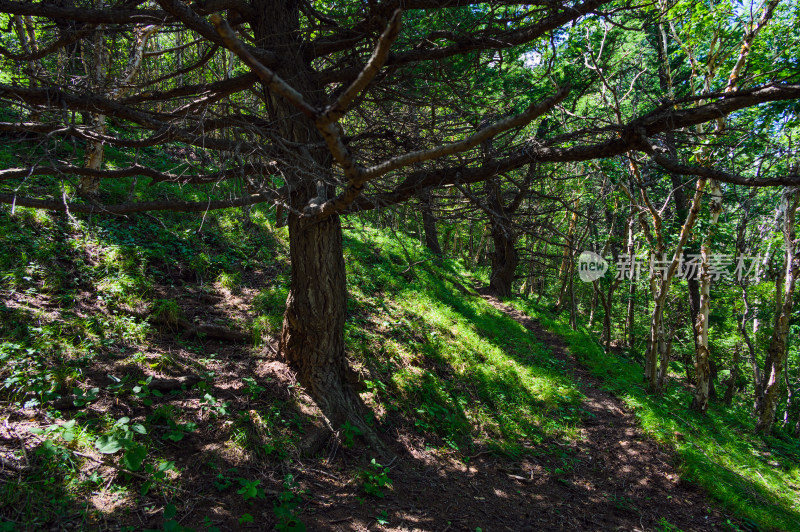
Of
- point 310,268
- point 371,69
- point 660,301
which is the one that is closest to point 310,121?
point 310,268

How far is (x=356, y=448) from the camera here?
157 inches

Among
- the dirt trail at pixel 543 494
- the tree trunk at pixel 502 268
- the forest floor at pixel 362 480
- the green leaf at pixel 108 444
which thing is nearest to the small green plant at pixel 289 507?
the forest floor at pixel 362 480

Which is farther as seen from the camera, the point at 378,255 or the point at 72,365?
the point at 378,255

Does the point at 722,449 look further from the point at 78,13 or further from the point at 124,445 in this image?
the point at 78,13

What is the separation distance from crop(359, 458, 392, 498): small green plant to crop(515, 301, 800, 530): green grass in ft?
15.2

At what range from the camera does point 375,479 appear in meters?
3.63

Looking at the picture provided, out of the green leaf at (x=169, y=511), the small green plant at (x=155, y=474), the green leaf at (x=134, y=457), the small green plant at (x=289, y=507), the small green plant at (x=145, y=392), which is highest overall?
the small green plant at (x=145, y=392)

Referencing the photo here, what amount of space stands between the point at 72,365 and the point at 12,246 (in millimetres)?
2398

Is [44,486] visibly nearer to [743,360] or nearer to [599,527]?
[599,527]

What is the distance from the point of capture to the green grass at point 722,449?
535 cm

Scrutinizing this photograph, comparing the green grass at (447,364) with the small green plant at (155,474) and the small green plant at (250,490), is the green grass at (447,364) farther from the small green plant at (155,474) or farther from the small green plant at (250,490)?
the small green plant at (155,474)

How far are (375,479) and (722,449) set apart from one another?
7131 millimetres

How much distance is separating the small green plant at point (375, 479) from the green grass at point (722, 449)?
4622mm

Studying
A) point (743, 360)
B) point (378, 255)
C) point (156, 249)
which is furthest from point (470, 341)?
point (743, 360)
